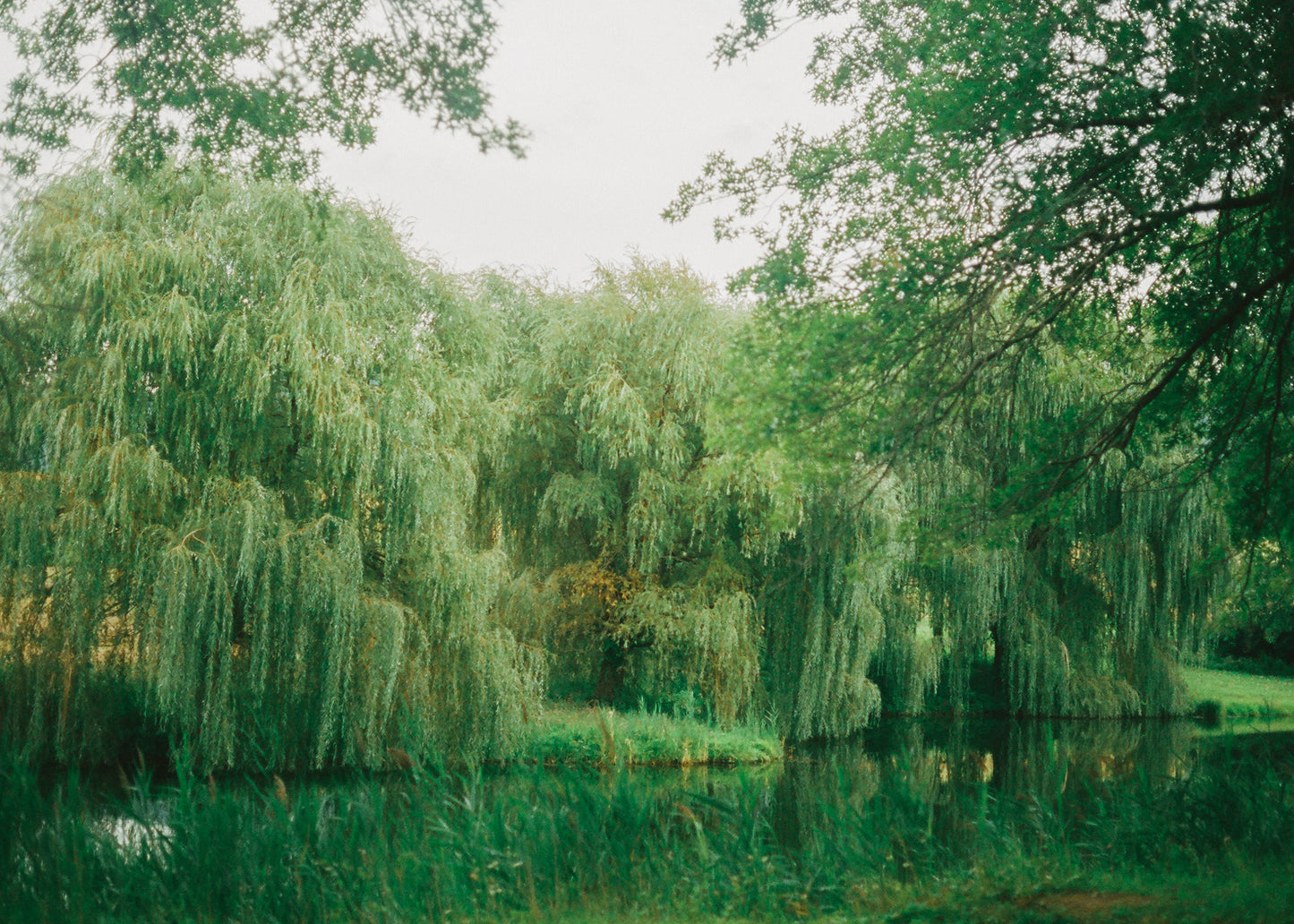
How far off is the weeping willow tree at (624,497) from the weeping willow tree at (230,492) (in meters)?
→ 3.07

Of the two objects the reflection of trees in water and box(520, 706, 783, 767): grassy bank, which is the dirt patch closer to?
the reflection of trees in water

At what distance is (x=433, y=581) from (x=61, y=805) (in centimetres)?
643

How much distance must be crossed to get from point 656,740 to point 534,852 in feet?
27.9

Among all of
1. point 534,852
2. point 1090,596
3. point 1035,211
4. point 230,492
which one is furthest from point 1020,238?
point 1090,596

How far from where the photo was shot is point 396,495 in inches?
436

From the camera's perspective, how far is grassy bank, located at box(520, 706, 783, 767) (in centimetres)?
1299

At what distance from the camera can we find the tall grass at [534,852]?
4.57m

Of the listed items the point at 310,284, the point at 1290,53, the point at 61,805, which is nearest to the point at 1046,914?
the point at 1290,53

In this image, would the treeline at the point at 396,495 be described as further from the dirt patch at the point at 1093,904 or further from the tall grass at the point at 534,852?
the dirt patch at the point at 1093,904

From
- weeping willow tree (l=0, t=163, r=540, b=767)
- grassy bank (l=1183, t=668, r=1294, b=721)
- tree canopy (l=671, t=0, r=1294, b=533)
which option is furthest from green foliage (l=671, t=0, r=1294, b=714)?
grassy bank (l=1183, t=668, r=1294, b=721)

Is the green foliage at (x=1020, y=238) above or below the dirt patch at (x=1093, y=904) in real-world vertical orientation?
above

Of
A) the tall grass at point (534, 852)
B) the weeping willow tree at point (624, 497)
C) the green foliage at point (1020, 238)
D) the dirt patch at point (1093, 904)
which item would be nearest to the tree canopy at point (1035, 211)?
the green foliage at point (1020, 238)

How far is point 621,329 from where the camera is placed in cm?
1492

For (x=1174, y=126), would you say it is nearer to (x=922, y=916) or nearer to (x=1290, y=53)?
(x=1290, y=53)
